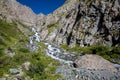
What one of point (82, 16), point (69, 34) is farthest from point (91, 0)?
point (69, 34)

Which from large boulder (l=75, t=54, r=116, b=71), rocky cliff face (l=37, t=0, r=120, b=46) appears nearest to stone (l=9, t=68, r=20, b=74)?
large boulder (l=75, t=54, r=116, b=71)

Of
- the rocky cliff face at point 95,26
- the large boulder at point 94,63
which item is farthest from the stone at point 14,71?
the rocky cliff face at point 95,26

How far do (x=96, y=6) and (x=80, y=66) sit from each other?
233ft

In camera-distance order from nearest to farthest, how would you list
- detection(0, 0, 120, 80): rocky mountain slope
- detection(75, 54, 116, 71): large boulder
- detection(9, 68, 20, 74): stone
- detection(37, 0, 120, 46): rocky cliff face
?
detection(9, 68, 20, 74): stone → detection(0, 0, 120, 80): rocky mountain slope → detection(75, 54, 116, 71): large boulder → detection(37, 0, 120, 46): rocky cliff face

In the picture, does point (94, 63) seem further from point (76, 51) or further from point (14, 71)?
point (76, 51)

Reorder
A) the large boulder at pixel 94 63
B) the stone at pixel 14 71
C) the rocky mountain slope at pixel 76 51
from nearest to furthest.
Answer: the stone at pixel 14 71, the rocky mountain slope at pixel 76 51, the large boulder at pixel 94 63

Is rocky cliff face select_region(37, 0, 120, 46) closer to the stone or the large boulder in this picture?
the large boulder

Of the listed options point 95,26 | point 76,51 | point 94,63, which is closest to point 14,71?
point 94,63

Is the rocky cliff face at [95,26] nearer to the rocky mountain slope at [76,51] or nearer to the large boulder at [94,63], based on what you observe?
the rocky mountain slope at [76,51]

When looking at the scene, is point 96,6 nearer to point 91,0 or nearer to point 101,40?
point 91,0

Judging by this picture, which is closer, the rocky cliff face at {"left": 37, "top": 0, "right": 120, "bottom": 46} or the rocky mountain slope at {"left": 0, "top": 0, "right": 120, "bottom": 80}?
the rocky mountain slope at {"left": 0, "top": 0, "right": 120, "bottom": 80}

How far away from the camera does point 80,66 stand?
196 feet

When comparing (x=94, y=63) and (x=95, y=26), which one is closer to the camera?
(x=94, y=63)

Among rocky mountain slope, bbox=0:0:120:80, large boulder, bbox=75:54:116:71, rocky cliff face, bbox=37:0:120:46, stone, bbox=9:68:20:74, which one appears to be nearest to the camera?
stone, bbox=9:68:20:74
